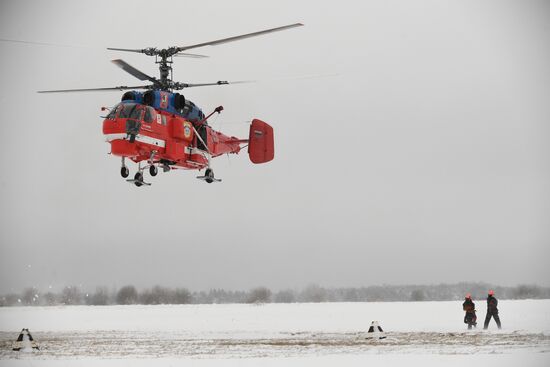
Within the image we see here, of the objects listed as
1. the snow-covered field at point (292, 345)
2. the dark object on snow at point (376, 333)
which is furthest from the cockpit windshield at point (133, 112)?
the dark object on snow at point (376, 333)

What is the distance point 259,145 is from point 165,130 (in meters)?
5.41

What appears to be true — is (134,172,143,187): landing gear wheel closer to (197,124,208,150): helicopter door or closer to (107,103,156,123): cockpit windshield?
(107,103,156,123): cockpit windshield

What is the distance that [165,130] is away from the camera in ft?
94.2

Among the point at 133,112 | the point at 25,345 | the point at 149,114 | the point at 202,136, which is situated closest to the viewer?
the point at 25,345

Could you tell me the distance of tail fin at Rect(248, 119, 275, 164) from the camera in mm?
32625

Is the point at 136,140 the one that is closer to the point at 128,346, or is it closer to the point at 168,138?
the point at 168,138

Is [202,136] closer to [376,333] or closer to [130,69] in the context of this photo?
[130,69]

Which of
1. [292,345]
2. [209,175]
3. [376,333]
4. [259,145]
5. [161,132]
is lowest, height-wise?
[292,345]

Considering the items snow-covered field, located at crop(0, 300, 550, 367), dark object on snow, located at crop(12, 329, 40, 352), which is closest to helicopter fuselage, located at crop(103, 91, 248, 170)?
snow-covered field, located at crop(0, 300, 550, 367)

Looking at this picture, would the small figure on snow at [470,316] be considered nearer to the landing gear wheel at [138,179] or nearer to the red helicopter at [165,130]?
the red helicopter at [165,130]

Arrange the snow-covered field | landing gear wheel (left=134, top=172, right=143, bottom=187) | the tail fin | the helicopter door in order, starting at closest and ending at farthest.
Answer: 1. the snow-covered field
2. landing gear wheel (left=134, top=172, right=143, bottom=187)
3. the helicopter door
4. the tail fin

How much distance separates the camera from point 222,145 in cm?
3338

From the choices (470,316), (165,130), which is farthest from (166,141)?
(470,316)

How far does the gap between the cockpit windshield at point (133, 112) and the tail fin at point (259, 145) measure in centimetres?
608
